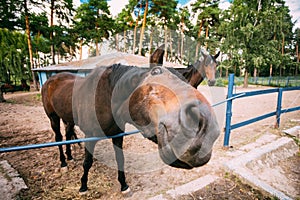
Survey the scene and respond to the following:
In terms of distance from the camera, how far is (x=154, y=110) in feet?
3.87

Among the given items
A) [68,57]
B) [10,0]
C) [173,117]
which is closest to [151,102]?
[173,117]

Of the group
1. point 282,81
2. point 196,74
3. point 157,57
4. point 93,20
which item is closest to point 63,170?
point 157,57

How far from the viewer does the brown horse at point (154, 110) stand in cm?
100

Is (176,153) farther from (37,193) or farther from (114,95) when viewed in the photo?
(37,193)

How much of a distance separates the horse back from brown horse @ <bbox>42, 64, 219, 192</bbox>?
0.43m

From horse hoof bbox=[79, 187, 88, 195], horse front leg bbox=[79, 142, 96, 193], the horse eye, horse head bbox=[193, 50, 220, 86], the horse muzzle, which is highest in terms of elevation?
horse head bbox=[193, 50, 220, 86]

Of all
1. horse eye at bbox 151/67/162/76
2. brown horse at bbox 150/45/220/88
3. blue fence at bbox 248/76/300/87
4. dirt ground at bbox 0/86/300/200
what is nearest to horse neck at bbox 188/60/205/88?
brown horse at bbox 150/45/220/88

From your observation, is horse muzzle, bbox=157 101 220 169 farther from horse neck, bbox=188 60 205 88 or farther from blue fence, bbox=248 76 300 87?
blue fence, bbox=248 76 300 87

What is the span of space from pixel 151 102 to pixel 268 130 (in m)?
5.24

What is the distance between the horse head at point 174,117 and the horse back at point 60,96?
70.4 inches

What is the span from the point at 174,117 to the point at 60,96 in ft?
8.31

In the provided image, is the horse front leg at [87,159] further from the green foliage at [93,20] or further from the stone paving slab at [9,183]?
the green foliage at [93,20]

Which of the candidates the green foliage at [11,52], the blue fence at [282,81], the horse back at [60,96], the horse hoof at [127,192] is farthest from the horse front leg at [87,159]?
the blue fence at [282,81]

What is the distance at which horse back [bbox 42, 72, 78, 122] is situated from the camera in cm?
269
